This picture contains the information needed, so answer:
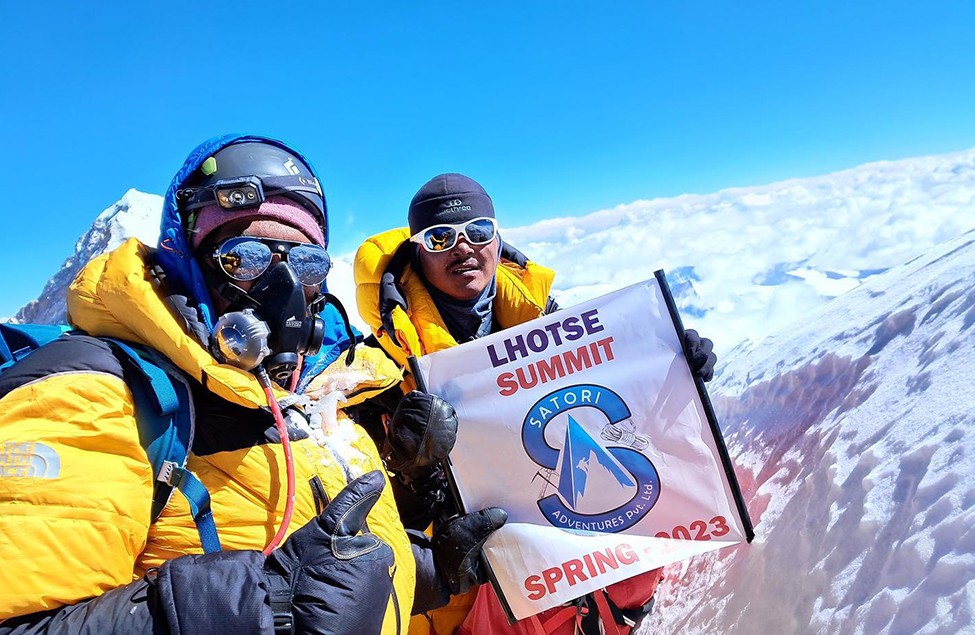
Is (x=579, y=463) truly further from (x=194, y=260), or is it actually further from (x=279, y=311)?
(x=194, y=260)

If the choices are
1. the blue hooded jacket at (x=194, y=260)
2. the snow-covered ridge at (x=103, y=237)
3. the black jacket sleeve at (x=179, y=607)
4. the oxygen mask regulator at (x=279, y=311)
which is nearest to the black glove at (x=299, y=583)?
the black jacket sleeve at (x=179, y=607)

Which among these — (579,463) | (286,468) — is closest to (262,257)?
(286,468)

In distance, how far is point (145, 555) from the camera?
1.41 meters

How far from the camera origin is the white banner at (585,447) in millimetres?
2182

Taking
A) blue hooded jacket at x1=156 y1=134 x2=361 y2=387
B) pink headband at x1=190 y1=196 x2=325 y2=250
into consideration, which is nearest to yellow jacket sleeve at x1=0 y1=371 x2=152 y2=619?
blue hooded jacket at x1=156 y1=134 x2=361 y2=387

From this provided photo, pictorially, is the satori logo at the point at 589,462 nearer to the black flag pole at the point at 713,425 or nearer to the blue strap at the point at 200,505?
the black flag pole at the point at 713,425

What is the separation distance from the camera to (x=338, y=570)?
143 centimetres

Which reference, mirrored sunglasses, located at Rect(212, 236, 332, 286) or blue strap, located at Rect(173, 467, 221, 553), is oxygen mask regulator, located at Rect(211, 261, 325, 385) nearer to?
A: mirrored sunglasses, located at Rect(212, 236, 332, 286)

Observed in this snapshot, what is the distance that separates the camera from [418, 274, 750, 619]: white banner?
2.18m

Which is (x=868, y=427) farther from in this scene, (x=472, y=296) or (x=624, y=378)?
(x=472, y=296)

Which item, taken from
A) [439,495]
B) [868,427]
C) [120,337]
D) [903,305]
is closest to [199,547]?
[120,337]

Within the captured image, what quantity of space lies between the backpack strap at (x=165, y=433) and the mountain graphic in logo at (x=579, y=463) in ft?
4.16

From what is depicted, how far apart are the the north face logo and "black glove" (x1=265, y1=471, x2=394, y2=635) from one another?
53cm

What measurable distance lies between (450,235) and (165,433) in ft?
5.95
